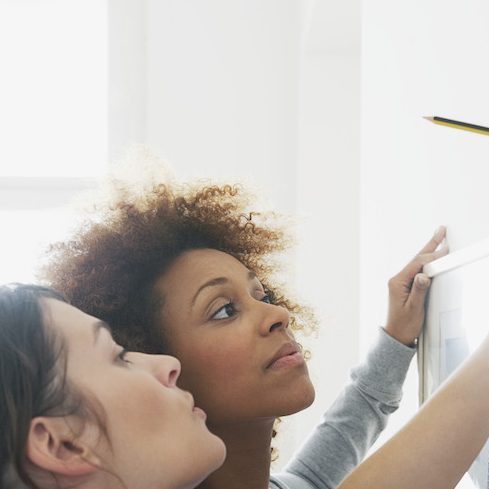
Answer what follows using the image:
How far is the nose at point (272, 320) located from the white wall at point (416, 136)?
8.7 inches

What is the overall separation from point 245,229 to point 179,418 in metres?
0.49

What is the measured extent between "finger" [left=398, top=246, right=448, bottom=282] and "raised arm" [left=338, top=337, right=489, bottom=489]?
0.28 metres

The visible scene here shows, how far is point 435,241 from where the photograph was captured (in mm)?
975

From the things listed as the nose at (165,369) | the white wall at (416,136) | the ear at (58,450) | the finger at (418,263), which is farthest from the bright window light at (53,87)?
the ear at (58,450)

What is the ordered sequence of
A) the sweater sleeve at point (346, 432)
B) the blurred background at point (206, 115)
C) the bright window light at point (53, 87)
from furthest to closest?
the bright window light at point (53, 87) → the blurred background at point (206, 115) → the sweater sleeve at point (346, 432)

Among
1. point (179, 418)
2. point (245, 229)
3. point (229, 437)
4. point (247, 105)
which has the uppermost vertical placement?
point (247, 105)

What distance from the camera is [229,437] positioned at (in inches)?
38.5

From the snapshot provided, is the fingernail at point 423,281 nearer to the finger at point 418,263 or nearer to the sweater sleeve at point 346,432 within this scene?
the finger at point 418,263

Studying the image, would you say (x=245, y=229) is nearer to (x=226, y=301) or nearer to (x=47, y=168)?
(x=226, y=301)

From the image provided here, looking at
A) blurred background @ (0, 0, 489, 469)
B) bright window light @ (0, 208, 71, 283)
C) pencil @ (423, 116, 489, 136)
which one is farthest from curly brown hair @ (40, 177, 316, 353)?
bright window light @ (0, 208, 71, 283)

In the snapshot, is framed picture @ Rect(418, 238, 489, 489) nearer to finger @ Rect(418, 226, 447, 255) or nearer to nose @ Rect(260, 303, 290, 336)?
finger @ Rect(418, 226, 447, 255)

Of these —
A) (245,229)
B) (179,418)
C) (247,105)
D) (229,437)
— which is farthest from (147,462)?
(247,105)

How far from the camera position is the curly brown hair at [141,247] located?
102cm

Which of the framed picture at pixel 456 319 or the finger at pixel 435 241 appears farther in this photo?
the finger at pixel 435 241
